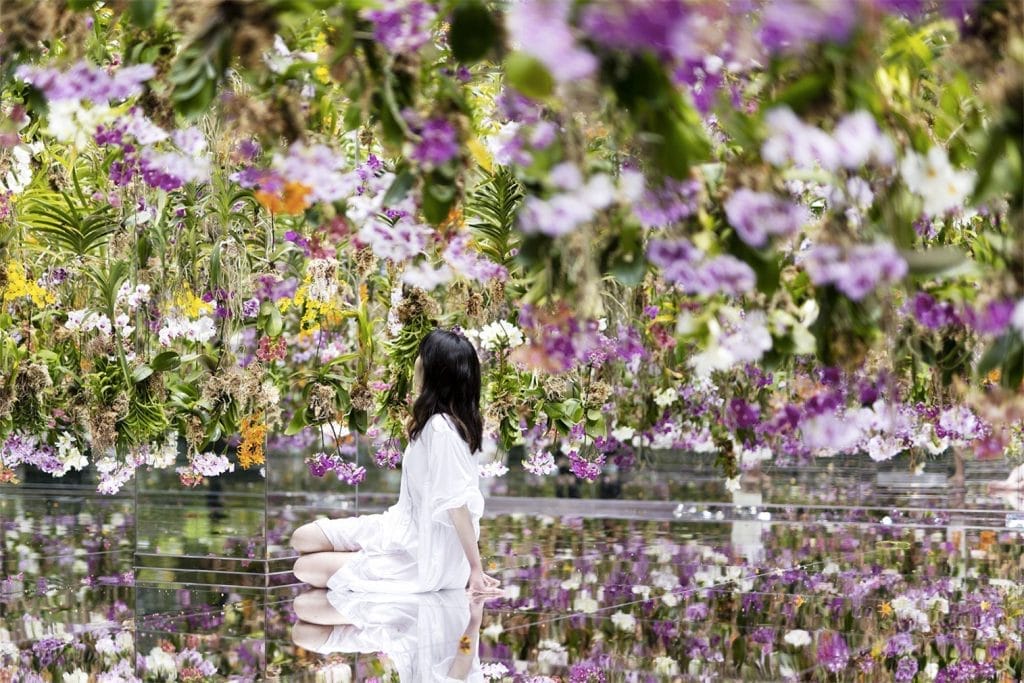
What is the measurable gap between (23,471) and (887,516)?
274 inches

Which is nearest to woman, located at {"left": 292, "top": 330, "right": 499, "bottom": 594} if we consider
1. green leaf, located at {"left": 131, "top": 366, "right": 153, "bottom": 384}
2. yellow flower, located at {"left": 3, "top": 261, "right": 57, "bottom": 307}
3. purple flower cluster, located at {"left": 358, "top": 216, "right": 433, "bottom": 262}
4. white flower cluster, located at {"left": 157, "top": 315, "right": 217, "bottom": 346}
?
white flower cluster, located at {"left": 157, "top": 315, "right": 217, "bottom": 346}

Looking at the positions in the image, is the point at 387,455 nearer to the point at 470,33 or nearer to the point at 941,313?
the point at 941,313

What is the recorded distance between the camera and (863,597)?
5.54 m

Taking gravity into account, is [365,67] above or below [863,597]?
above

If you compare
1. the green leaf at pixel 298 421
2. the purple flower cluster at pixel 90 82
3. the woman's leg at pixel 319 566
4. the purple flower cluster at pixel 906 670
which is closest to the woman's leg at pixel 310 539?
the woman's leg at pixel 319 566

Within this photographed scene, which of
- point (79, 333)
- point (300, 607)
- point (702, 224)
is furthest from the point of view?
point (79, 333)

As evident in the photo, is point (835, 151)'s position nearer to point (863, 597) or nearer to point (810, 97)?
point (810, 97)

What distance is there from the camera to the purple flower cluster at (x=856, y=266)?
5.73 ft

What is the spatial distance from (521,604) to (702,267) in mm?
3610

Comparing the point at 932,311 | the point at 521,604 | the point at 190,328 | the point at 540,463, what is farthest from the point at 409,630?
the point at 932,311

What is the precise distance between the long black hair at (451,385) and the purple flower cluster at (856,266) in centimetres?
335

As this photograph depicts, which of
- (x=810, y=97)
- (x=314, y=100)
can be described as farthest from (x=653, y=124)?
(x=314, y=100)

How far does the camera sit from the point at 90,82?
203cm

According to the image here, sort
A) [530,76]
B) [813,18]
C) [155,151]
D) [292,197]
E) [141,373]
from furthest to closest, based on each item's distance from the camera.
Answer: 1. [141,373]
2. [155,151]
3. [292,197]
4. [530,76]
5. [813,18]
